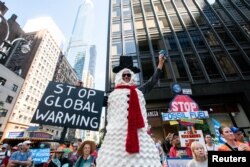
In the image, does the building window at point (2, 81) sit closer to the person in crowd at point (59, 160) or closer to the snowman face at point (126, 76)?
the person in crowd at point (59, 160)

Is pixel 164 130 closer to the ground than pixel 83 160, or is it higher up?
higher up

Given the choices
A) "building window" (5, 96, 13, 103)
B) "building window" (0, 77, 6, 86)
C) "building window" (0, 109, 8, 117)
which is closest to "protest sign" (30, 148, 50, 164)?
"building window" (0, 109, 8, 117)

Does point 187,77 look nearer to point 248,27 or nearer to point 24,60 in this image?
point 248,27

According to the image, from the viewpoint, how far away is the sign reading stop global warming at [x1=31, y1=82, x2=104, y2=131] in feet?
7.74

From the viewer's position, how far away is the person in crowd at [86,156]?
3.96 m

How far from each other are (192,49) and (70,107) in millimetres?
16076

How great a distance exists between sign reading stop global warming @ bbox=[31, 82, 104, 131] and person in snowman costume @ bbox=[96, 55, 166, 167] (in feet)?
1.54

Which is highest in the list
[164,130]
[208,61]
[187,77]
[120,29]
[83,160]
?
[120,29]

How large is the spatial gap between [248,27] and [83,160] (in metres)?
19.8

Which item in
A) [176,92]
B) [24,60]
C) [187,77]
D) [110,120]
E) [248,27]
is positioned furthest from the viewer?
[24,60]

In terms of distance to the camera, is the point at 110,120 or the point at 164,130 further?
the point at 164,130

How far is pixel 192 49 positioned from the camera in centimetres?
1642

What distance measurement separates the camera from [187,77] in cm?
1488

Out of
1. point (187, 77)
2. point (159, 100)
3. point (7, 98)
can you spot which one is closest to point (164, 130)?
point (159, 100)
